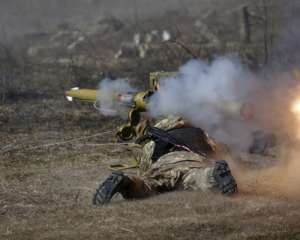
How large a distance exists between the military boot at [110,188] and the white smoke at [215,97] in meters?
3.27

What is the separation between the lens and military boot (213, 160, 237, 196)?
38.1 ft

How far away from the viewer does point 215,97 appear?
14.4 metres

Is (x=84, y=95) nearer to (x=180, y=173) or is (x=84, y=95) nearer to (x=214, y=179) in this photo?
(x=180, y=173)

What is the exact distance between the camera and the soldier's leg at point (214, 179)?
11633mm

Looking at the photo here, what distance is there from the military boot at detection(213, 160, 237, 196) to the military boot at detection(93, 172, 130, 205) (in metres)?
1.33

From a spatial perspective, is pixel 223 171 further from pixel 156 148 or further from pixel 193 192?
pixel 156 148

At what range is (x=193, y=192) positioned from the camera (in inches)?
475

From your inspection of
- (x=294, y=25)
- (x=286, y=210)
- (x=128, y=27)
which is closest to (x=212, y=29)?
(x=128, y=27)

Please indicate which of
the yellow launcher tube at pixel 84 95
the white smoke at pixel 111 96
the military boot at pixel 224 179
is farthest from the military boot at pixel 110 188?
the yellow launcher tube at pixel 84 95

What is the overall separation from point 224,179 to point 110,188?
168 cm

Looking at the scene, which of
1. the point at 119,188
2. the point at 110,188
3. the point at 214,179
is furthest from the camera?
the point at 214,179

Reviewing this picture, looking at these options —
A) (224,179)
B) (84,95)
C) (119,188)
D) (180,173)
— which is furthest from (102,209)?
(84,95)

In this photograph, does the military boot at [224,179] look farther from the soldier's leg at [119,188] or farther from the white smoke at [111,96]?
the white smoke at [111,96]

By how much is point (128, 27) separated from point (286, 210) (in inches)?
1157
